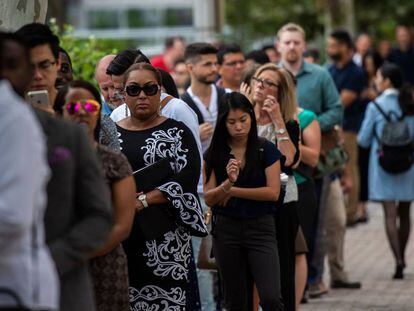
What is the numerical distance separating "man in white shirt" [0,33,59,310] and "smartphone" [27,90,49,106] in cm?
86

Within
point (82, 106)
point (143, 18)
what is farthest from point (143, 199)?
point (143, 18)

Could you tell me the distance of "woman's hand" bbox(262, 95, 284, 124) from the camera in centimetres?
970

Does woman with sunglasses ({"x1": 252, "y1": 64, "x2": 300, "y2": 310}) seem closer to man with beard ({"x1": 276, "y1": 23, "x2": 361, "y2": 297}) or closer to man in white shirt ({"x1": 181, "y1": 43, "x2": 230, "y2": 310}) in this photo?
man in white shirt ({"x1": 181, "y1": 43, "x2": 230, "y2": 310})

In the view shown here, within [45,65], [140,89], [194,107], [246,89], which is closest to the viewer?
[45,65]

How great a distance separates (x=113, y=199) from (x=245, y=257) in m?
2.97

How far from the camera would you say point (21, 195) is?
15.7ft

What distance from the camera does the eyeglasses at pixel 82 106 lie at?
6074 mm

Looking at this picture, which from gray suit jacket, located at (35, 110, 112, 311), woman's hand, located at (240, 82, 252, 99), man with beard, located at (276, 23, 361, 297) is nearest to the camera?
gray suit jacket, located at (35, 110, 112, 311)

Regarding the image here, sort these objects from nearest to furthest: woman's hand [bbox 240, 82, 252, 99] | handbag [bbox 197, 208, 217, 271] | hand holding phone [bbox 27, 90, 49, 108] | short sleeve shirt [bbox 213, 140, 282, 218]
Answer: hand holding phone [bbox 27, 90, 49, 108], short sleeve shirt [bbox 213, 140, 282, 218], handbag [bbox 197, 208, 217, 271], woman's hand [bbox 240, 82, 252, 99]

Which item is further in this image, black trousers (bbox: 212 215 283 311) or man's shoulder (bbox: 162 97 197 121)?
man's shoulder (bbox: 162 97 197 121)

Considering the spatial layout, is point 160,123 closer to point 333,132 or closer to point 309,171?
point 309,171

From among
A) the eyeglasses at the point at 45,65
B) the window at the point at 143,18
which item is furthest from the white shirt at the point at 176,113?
the window at the point at 143,18

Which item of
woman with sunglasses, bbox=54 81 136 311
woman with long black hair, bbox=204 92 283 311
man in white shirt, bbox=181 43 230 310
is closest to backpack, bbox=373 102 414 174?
man in white shirt, bbox=181 43 230 310

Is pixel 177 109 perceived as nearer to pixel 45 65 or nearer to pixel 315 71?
pixel 45 65
